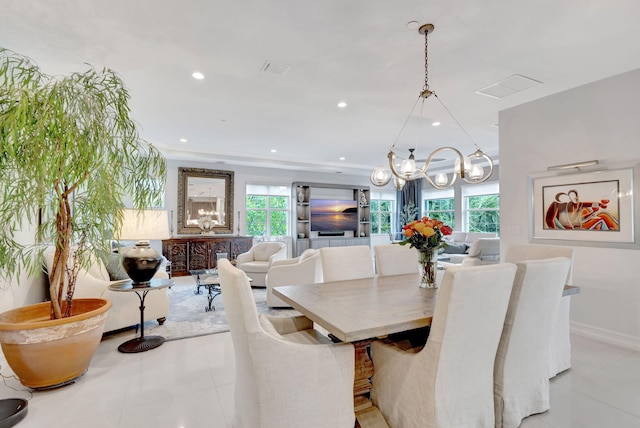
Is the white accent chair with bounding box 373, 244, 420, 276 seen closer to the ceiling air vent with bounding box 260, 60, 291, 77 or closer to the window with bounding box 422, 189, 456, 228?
the ceiling air vent with bounding box 260, 60, 291, 77

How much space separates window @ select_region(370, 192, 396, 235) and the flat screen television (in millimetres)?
1068

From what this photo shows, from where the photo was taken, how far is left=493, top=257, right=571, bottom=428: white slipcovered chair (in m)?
1.73

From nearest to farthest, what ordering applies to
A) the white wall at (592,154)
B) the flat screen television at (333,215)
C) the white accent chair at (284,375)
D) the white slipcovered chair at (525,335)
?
1. the white accent chair at (284,375)
2. the white slipcovered chair at (525,335)
3. the white wall at (592,154)
4. the flat screen television at (333,215)

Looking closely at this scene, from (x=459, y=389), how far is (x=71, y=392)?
255 cm

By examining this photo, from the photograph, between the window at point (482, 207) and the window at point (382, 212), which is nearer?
the window at point (482, 207)

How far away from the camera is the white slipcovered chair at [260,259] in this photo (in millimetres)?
5387

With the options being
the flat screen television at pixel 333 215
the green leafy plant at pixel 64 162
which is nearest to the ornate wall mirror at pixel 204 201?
the flat screen television at pixel 333 215

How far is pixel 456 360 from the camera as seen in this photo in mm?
1511

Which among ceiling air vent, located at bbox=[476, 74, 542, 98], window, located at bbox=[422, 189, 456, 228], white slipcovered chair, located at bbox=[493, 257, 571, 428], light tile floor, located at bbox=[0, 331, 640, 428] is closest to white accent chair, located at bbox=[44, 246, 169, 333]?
light tile floor, located at bbox=[0, 331, 640, 428]

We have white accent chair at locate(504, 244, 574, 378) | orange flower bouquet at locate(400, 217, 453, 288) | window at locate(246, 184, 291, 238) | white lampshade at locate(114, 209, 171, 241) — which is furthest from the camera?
window at locate(246, 184, 291, 238)

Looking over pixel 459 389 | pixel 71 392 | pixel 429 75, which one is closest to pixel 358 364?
pixel 459 389

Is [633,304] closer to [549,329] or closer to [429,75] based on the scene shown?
[549,329]

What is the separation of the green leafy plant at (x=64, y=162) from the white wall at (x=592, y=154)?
Answer: 4083mm

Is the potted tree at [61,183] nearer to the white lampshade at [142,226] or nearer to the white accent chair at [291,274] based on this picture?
the white lampshade at [142,226]
